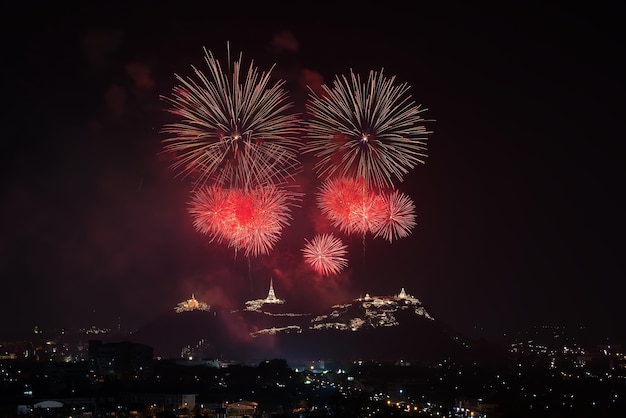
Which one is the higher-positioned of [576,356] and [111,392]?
[576,356]

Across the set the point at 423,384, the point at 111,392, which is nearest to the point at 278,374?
the point at 423,384

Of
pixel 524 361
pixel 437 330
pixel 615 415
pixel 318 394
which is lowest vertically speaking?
pixel 615 415

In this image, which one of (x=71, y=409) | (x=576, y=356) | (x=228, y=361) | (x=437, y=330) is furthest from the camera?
(x=437, y=330)

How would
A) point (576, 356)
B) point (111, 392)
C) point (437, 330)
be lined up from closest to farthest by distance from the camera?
1. point (111, 392)
2. point (576, 356)
3. point (437, 330)

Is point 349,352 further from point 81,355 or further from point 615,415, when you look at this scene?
point 615,415

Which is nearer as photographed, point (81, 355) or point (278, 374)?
point (278, 374)

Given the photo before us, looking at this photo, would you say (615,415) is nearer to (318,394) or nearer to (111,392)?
(318,394)
